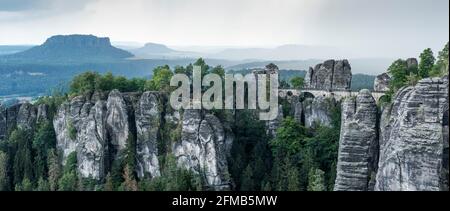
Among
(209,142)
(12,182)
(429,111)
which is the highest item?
(429,111)

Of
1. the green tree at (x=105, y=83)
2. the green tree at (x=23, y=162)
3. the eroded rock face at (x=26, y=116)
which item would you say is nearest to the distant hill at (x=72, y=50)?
the eroded rock face at (x=26, y=116)

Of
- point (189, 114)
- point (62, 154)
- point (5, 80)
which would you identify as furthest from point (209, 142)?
point (5, 80)

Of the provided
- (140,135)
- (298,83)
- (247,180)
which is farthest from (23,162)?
(298,83)

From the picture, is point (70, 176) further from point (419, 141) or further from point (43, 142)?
point (419, 141)

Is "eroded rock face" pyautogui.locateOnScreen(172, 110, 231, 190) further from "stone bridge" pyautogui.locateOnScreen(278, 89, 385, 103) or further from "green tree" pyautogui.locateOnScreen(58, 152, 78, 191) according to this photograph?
"stone bridge" pyautogui.locateOnScreen(278, 89, 385, 103)

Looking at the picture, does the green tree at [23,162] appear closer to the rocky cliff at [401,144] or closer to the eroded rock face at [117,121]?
the eroded rock face at [117,121]

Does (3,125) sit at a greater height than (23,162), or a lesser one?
greater
